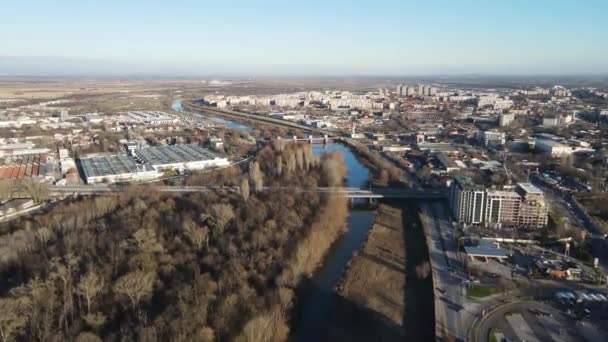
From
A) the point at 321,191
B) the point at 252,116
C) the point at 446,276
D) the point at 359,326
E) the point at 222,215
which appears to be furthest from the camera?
the point at 252,116

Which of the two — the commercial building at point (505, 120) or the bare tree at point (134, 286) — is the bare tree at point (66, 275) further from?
the commercial building at point (505, 120)

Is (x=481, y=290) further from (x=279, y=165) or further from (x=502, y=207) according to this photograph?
(x=279, y=165)

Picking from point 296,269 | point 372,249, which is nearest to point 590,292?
point 372,249

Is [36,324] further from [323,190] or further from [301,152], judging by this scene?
[301,152]

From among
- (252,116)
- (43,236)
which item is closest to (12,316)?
(43,236)

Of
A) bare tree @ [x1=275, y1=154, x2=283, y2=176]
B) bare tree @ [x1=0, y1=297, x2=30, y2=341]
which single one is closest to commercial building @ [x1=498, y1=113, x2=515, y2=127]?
bare tree @ [x1=275, y1=154, x2=283, y2=176]
